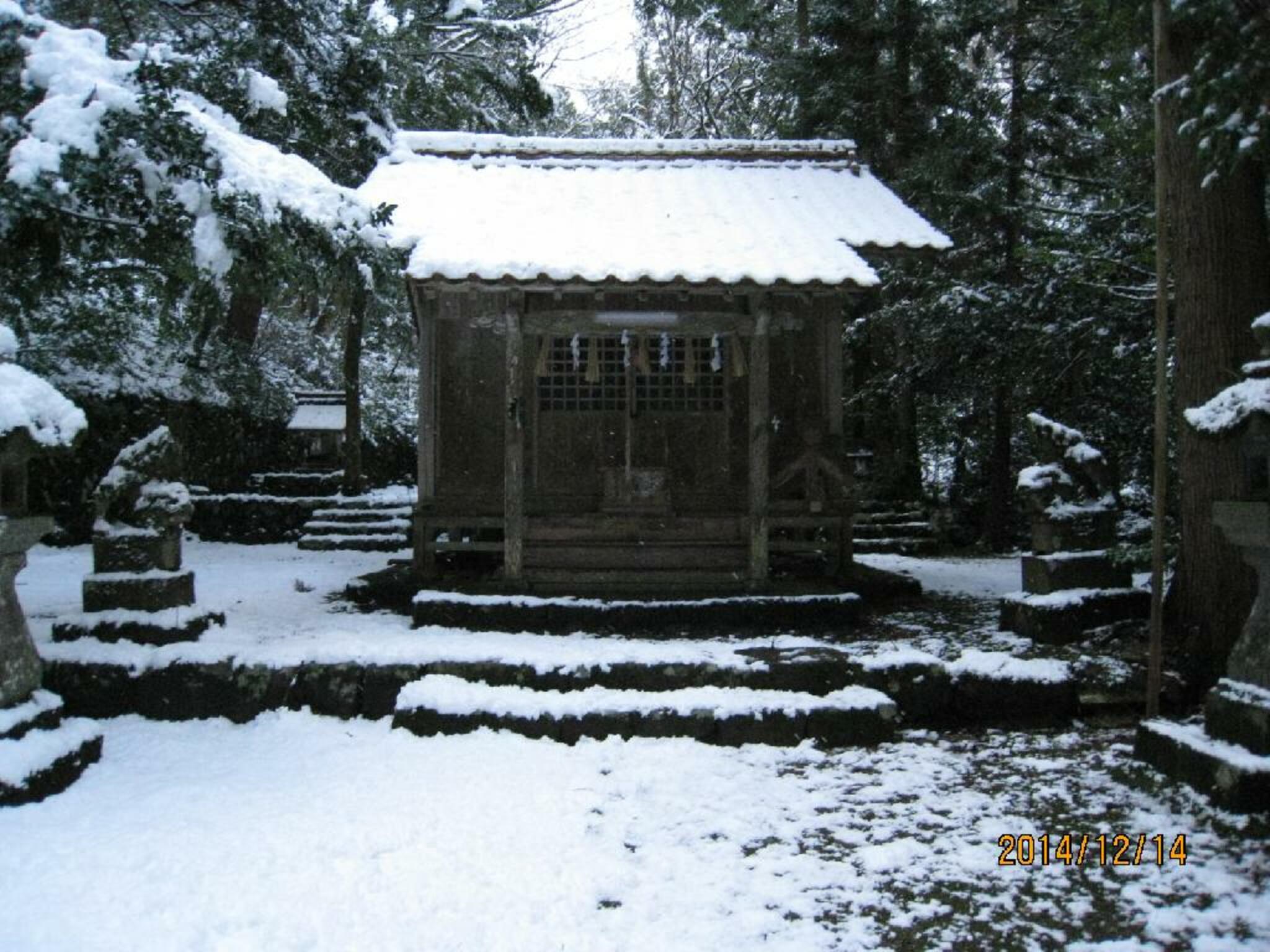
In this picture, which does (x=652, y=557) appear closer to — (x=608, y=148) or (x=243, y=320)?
(x=608, y=148)

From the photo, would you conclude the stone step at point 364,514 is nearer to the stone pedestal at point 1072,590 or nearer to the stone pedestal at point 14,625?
the stone pedestal at point 14,625

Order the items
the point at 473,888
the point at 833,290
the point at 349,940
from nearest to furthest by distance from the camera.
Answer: the point at 349,940
the point at 473,888
the point at 833,290

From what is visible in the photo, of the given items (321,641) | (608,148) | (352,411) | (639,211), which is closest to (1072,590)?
(639,211)

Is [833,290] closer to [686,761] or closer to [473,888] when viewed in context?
[686,761]

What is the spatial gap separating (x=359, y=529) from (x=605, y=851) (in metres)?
10.3

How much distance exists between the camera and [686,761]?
501 centimetres

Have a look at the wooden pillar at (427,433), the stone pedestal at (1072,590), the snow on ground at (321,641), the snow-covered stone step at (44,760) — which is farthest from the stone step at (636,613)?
the snow-covered stone step at (44,760)

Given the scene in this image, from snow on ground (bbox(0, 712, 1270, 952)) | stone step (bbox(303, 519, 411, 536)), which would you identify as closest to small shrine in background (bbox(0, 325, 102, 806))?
snow on ground (bbox(0, 712, 1270, 952))

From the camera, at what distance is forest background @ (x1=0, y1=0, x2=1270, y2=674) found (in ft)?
16.6

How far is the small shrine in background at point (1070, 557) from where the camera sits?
6.74 m

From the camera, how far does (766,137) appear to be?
19.7 m

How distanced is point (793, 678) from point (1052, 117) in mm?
10409

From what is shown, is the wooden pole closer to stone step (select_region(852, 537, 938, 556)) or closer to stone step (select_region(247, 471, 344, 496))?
stone step (select_region(852, 537, 938, 556))

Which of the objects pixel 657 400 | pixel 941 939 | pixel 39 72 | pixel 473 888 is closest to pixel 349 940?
pixel 473 888
